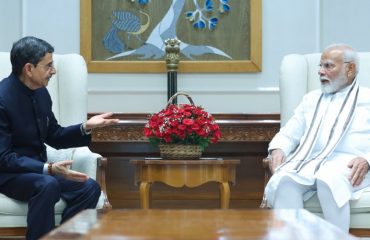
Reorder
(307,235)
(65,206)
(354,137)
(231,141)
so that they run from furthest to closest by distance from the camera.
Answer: (231,141), (354,137), (65,206), (307,235)

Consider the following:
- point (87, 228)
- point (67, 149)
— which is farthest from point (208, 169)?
point (87, 228)

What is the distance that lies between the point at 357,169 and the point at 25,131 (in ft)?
6.46

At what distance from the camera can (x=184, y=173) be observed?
16.1 feet

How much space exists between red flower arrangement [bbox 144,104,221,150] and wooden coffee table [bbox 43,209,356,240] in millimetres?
1539

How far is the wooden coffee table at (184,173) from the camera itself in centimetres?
489

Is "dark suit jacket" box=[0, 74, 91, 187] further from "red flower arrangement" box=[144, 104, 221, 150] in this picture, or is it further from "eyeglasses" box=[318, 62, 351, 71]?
"eyeglasses" box=[318, 62, 351, 71]

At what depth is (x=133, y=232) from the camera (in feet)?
8.94

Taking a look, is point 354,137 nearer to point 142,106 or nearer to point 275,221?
point 275,221

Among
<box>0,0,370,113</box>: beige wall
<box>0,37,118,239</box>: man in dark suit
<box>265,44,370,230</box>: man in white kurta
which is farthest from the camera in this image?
<box>0,0,370,113</box>: beige wall

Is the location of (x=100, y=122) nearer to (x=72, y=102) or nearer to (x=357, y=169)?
(x=72, y=102)

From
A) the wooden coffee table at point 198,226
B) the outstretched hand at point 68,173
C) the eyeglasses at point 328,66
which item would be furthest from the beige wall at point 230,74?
the wooden coffee table at point 198,226

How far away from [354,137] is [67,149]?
6.08 feet

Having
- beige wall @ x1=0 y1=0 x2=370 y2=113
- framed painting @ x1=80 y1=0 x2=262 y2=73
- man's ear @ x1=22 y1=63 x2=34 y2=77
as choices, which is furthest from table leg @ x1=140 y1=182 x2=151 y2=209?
framed painting @ x1=80 y1=0 x2=262 y2=73

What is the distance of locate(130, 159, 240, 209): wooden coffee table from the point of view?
4.89 m
